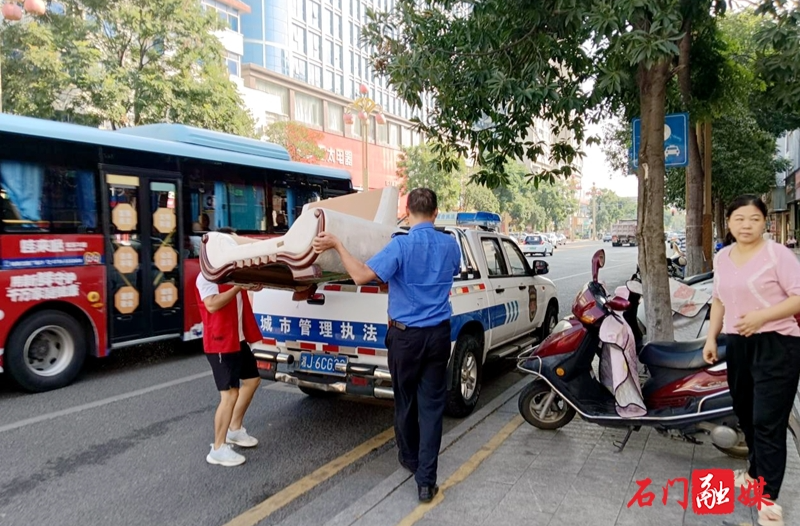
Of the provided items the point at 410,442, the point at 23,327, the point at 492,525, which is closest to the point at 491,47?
the point at 410,442

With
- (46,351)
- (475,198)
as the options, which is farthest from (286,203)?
(475,198)

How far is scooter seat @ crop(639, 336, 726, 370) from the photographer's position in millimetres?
A: 4000

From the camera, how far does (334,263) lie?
3.64 meters

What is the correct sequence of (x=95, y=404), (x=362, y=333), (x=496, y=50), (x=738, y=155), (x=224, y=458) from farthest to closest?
(x=738, y=155)
(x=496, y=50)
(x=95, y=404)
(x=362, y=333)
(x=224, y=458)

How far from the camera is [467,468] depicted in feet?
13.0

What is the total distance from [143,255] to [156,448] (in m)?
3.38

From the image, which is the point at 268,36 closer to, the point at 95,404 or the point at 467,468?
the point at 95,404

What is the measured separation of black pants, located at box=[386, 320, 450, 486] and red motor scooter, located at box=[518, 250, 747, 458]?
125cm

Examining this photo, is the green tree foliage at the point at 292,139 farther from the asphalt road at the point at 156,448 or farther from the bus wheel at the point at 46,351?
the asphalt road at the point at 156,448

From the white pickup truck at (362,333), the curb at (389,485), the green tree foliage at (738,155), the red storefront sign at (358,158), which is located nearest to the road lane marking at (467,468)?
the curb at (389,485)

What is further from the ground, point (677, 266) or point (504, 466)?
point (677, 266)

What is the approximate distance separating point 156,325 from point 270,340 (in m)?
3.14

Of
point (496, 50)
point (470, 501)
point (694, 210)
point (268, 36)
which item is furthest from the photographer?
point (268, 36)

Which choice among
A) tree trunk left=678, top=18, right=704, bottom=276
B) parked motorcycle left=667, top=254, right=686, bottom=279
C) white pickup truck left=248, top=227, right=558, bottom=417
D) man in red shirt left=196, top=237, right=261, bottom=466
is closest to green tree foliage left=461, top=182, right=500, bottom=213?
parked motorcycle left=667, top=254, right=686, bottom=279
